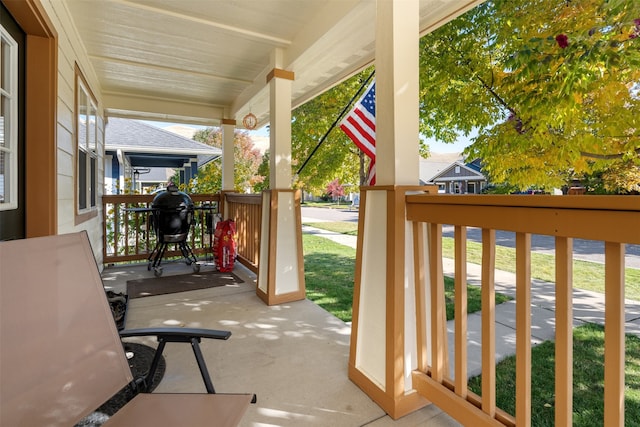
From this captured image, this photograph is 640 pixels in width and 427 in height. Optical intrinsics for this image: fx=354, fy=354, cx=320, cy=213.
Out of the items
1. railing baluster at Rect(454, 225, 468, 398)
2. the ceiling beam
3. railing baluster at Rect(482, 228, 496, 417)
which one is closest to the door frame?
the ceiling beam

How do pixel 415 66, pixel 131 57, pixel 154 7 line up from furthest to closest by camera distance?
1. pixel 131 57
2. pixel 154 7
3. pixel 415 66

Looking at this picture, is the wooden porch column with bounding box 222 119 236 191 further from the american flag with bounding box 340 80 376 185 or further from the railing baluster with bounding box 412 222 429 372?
the railing baluster with bounding box 412 222 429 372

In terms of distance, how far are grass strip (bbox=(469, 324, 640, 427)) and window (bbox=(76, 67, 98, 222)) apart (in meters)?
4.01

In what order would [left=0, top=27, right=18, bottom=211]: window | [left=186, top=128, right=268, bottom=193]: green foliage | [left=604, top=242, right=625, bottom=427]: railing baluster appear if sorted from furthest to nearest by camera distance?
[left=186, top=128, right=268, bottom=193]: green foliage
[left=0, top=27, right=18, bottom=211]: window
[left=604, top=242, right=625, bottom=427]: railing baluster

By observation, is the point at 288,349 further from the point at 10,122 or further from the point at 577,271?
the point at 577,271

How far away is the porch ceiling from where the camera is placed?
303cm

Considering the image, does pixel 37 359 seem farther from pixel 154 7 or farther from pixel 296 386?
pixel 154 7

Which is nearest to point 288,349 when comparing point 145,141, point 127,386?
point 127,386

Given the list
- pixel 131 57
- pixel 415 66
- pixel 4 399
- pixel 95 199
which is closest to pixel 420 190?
pixel 415 66

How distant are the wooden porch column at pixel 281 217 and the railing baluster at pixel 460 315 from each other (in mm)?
2324

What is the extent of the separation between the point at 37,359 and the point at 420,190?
6.38 feet

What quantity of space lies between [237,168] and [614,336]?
39.1ft

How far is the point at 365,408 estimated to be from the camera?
2002 mm

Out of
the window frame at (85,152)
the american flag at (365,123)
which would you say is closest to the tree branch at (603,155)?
the american flag at (365,123)
